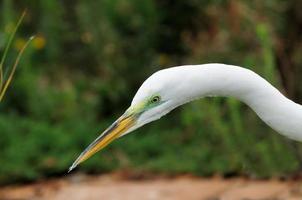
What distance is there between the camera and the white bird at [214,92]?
266 centimetres

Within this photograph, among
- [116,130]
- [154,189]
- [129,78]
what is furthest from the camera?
[129,78]

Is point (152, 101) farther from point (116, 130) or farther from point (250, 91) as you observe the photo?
point (250, 91)

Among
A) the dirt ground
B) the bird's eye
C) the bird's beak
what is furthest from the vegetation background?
the bird's eye

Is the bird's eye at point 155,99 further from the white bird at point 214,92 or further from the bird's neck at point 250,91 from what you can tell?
the bird's neck at point 250,91

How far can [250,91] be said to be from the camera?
8.84 feet

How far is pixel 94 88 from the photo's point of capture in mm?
6508

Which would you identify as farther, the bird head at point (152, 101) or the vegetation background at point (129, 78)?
the vegetation background at point (129, 78)

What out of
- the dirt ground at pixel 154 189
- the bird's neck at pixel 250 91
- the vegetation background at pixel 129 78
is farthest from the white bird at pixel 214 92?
the vegetation background at pixel 129 78

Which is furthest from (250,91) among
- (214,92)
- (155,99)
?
(155,99)

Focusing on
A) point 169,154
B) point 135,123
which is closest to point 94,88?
point 169,154

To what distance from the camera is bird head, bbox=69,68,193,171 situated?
105 inches

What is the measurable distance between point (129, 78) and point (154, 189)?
1.18m

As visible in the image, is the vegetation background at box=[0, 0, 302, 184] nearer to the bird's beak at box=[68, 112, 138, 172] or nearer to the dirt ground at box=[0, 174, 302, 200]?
the dirt ground at box=[0, 174, 302, 200]

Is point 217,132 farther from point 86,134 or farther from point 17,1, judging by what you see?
point 17,1
